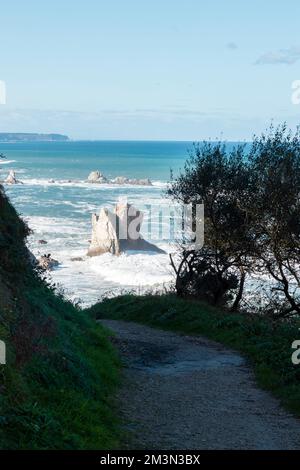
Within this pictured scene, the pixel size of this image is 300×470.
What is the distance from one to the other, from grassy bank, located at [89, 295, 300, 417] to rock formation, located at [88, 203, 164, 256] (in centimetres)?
2668

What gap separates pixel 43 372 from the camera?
8773mm

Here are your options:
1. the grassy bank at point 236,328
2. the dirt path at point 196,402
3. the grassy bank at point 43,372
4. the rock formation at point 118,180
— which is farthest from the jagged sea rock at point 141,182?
the grassy bank at point 43,372

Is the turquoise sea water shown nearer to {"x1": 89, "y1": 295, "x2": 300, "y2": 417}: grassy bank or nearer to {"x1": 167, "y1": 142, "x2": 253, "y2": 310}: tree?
{"x1": 167, "y1": 142, "x2": 253, "y2": 310}: tree

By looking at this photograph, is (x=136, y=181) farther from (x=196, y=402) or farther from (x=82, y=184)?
(x=196, y=402)

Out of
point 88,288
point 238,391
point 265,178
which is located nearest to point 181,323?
point 265,178

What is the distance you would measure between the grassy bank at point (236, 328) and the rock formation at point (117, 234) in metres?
26.7

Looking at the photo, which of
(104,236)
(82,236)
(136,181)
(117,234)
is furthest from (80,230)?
(136,181)

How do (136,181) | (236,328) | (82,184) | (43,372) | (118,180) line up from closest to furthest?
1. (43,372)
2. (236,328)
3. (82,184)
4. (136,181)
5. (118,180)

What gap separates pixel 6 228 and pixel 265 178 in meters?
10.3

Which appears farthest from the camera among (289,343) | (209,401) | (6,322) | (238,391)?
(289,343)

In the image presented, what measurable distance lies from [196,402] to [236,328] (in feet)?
23.5

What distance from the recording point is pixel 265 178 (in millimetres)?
19938

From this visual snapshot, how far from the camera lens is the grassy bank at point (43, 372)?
7059 millimetres
